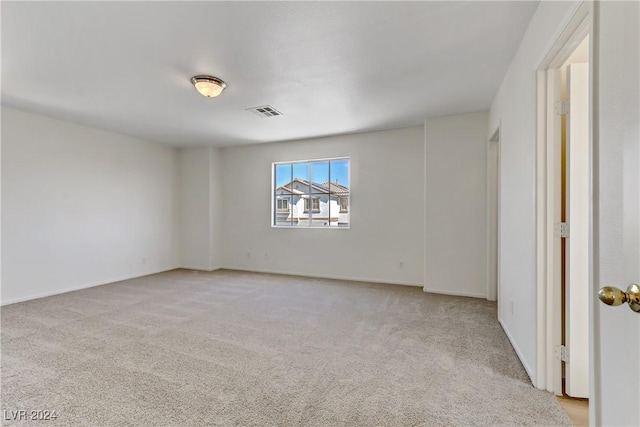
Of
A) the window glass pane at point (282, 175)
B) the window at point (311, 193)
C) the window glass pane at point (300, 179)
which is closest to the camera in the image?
the window at point (311, 193)

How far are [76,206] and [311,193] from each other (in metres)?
3.79

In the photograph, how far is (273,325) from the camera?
10.2 feet

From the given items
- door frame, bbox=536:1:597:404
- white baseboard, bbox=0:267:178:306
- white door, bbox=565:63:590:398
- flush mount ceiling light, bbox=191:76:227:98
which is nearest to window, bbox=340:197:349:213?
flush mount ceiling light, bbox=191:76:227:98

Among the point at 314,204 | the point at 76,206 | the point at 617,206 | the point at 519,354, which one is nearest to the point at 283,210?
the point at 314,204

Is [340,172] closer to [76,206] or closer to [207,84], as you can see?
[207,84]

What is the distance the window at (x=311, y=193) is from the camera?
5.39 metres

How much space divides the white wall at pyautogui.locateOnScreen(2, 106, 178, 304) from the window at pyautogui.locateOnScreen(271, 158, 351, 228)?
7.90ft

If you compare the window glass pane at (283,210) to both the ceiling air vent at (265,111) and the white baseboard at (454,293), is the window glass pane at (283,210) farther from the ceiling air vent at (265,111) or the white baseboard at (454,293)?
the white baseboard at (454,293)

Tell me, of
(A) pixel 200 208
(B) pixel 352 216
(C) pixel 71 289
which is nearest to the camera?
(C) pixel 71 289

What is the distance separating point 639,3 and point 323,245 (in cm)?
483

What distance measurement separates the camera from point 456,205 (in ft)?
13.9

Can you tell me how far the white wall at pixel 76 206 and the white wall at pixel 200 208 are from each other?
0.30 m

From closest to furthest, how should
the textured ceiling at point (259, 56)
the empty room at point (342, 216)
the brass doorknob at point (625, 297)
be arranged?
the brass doorknob at point (625, 297)
the empty room at point (342, 216)
the textured ceiling at point (259, 56)

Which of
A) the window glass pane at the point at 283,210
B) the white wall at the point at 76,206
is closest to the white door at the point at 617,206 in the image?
the window glass pane at the point at 283,210
